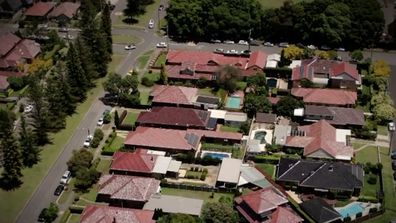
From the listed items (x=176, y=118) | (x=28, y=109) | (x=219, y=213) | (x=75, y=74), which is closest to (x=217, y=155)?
(x=176, y=118)

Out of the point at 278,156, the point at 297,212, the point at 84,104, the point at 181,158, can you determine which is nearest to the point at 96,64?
the point at 84,104

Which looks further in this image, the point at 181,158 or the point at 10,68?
the point at 10,68

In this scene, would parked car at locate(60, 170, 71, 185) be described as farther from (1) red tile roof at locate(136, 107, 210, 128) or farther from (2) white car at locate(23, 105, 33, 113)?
(2) white car at locate(23, 105, 33, 113)

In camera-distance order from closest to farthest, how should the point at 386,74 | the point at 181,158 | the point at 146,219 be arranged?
1. the point at 146,219
2. the point at 181,158
3. the point at 386,74

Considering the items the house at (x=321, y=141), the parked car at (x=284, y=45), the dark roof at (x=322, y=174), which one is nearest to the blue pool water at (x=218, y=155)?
the dark roof at (x=322, y=174)

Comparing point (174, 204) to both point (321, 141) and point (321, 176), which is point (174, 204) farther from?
point (321, 141)

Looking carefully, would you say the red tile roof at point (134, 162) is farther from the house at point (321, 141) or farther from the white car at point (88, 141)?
the house at point (321, 141)

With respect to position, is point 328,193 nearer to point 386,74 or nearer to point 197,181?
point 197,181
